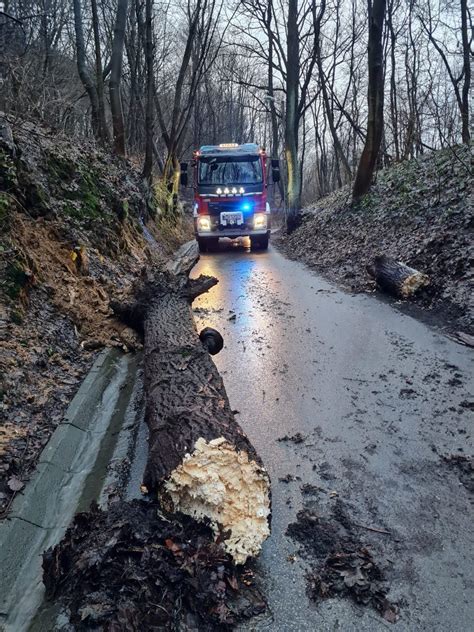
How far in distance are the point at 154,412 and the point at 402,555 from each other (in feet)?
5.64

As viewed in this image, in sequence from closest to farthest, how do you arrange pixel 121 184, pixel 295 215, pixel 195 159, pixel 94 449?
pixel 94 449
pixel 121 184
pixel 195 159
pixel 295 215

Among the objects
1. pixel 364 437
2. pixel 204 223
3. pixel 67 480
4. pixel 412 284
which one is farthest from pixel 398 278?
pixel 204 223

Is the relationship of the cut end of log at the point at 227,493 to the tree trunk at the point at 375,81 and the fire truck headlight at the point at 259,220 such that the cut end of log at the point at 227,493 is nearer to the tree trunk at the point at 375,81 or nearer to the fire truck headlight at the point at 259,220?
the tree trunk at the point at 375,81

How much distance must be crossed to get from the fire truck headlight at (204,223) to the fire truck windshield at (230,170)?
1.13 meters

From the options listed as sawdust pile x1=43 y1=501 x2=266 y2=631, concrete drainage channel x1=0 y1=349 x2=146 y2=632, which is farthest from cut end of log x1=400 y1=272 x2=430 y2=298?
sawdust pile x1=43 y1=501 x2=266 y2=631

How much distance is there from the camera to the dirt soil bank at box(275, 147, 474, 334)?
21.0 feet

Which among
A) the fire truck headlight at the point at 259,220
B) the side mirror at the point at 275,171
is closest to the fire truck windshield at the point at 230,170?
the side mirror at the point at 275,171

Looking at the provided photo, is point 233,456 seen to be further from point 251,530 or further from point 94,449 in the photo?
point 94,449

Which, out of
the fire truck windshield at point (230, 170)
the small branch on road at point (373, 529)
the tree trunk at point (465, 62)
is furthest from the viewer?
the tree trunk at point (465, 62)

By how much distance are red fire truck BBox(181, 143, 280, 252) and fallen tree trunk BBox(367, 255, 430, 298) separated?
725 cm

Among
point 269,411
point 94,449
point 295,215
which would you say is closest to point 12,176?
point 94,449

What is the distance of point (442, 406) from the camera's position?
12.3 ft

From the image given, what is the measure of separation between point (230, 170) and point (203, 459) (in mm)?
13089

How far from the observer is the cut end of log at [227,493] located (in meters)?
2.24
